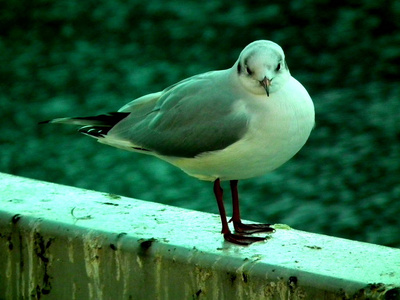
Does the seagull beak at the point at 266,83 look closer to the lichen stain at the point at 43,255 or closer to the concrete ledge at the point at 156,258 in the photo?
the concrete ledge at the point at 156,258

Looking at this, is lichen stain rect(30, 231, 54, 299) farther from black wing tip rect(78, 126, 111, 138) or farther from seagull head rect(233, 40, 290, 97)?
seagull head rect(233, 40, 290, 97)

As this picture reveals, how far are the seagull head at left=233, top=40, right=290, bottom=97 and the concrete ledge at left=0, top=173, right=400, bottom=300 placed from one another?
398 millimetres

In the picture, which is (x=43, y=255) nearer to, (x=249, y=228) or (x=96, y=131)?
(x=96, y=131)

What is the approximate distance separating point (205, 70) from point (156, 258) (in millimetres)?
4349

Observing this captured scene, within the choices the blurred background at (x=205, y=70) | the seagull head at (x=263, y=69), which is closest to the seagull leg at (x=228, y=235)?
the seagull head at (x=263, y=69)

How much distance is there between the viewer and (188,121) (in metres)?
2.54

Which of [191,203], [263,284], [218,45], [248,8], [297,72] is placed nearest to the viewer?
[263,284]

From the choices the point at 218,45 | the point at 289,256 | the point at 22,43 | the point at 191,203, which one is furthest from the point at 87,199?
the point at 22,43

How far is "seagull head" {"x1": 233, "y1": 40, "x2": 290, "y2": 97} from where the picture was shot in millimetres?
2332

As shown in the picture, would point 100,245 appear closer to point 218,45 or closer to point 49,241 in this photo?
point 49,241

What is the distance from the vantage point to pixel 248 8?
802cm

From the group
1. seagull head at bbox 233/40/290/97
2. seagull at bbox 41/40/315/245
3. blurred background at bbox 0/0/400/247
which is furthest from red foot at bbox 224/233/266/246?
blurred background at bbox 0/0/400/247

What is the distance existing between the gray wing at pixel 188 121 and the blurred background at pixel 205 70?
2.34 meters

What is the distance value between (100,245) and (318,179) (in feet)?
9.75
